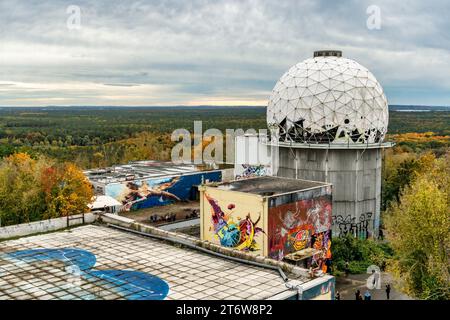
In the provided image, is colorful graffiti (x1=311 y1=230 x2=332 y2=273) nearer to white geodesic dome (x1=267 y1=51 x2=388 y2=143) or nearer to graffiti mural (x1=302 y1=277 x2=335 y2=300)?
white geodesic dome (x1=267 y1=51 x2=388 y2=143)

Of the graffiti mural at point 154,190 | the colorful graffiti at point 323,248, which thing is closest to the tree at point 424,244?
the colorful graffiti at point 323,248

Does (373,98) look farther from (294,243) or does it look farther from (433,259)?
(433,259)

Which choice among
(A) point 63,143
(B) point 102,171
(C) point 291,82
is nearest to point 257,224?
(C) point 291,82

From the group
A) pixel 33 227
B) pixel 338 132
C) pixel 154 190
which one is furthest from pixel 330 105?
pixel 33 227

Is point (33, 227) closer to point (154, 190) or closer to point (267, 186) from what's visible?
point (267, 186)

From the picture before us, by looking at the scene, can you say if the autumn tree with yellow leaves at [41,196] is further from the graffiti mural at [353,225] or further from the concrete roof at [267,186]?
the graffiti mural at [353,225]


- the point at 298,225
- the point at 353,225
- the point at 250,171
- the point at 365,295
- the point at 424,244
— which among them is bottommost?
the point at 365,295

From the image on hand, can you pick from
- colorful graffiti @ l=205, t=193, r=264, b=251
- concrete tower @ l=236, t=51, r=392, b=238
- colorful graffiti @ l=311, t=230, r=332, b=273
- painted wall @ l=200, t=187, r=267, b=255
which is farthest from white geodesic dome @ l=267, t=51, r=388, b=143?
colorful graffiti @ l=205, t=193, r=264, b=251
